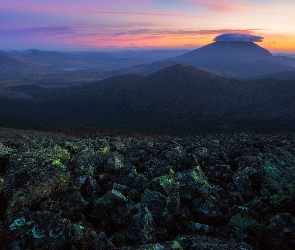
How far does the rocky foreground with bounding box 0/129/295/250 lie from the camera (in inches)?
305

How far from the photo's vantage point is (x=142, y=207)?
367 inches

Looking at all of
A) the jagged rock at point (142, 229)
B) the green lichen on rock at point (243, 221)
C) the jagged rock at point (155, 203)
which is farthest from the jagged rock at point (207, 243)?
the jagged rock at point (155, 203)

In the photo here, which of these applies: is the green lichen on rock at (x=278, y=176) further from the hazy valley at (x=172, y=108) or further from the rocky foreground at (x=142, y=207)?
the hazy valley at (x=172, y=108)

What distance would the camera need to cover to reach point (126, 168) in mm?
13789

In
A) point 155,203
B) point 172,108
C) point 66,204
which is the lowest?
point 172,108

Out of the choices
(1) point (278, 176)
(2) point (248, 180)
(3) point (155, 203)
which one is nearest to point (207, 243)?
(3) point (155, 203)

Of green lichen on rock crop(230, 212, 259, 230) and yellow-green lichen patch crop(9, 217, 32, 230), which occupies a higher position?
yellow-green lichen patch crop(9, 217, 32, 230)

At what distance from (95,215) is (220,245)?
4930mm

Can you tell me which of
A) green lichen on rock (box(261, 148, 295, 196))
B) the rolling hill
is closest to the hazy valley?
the rolling hill

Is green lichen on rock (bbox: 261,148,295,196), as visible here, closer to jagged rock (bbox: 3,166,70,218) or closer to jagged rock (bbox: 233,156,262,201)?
jagged rock (bbox: 233,156,262,201)

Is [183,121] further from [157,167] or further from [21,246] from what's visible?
[21,246]

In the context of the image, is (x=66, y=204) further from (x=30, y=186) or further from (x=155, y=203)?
(x=155, y=203)

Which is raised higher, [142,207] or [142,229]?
[142,207]

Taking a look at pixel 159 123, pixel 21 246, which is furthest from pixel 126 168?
pixel 159 123
